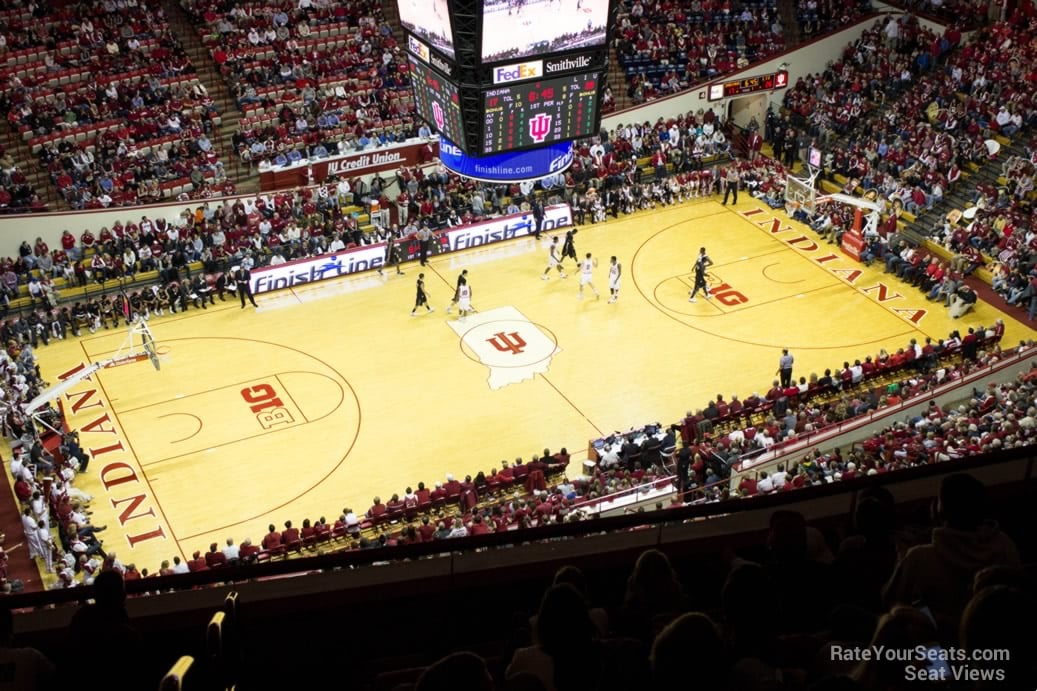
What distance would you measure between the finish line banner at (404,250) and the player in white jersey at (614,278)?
165 inches

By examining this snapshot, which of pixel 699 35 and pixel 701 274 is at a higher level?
pixel 699 35

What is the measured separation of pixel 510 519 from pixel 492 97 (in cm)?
761

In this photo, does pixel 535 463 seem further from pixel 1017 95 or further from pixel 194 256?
pixel 1017 95

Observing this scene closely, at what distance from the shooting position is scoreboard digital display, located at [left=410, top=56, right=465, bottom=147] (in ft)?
71.2

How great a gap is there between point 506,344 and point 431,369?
2.17 m

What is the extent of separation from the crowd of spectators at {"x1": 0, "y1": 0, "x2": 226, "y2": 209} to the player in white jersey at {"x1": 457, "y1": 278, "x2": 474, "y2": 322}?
8989 millimetres

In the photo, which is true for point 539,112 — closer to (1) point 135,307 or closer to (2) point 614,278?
(2) point 614,278

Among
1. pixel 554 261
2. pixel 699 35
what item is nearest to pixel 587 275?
pixel 554 261

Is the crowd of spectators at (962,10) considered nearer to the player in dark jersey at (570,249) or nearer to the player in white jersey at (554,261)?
the player in dark jersey at (570,249)

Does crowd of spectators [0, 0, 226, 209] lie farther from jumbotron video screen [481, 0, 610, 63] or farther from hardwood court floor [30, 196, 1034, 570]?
jumbotron video screen [481, 0, 610, 63]

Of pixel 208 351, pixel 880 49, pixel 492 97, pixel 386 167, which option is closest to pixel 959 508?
pixel 492 97

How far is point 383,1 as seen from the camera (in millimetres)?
40938

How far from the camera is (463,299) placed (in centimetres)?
2962

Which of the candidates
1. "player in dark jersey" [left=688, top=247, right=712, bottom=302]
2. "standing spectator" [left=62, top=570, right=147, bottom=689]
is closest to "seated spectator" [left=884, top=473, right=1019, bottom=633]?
"standing spectator" [left=62, top=570, right=147, bottom=689]
